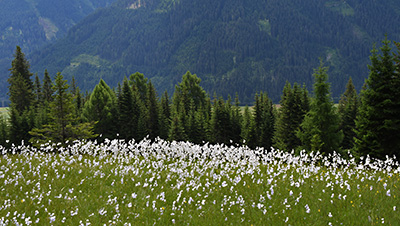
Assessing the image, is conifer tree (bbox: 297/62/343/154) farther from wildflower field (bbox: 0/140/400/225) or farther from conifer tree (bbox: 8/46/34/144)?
conifer tree (bbox: 8/46/34/144)

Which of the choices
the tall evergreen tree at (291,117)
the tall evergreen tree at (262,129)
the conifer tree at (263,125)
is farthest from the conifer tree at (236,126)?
the tall evergreen tree at (291,117)

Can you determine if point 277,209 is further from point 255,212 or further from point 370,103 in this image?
point 370,103

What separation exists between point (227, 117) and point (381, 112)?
123 feet

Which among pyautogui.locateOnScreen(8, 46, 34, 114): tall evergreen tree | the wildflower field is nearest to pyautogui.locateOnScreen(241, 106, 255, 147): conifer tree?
pyautogui.locateOnScreen(8, 46, 34, 114): tall evergreen tree

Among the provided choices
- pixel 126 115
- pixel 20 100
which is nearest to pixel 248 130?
pixel 126 115

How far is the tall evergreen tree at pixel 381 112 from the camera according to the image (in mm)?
21719

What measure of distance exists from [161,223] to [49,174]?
3.68 m

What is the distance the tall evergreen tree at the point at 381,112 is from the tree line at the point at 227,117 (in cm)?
6

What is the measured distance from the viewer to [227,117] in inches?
2320

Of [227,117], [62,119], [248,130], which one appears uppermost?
[227,117]

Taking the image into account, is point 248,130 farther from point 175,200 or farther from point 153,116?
point 175,200

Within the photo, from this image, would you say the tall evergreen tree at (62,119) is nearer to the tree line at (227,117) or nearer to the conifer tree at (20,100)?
the tree line at (227,117)

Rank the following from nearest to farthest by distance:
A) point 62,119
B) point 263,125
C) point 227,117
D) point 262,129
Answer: point 62,119 < point 263,125 < point 262,129 < point 227,117

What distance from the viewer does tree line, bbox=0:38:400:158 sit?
2267 cm
